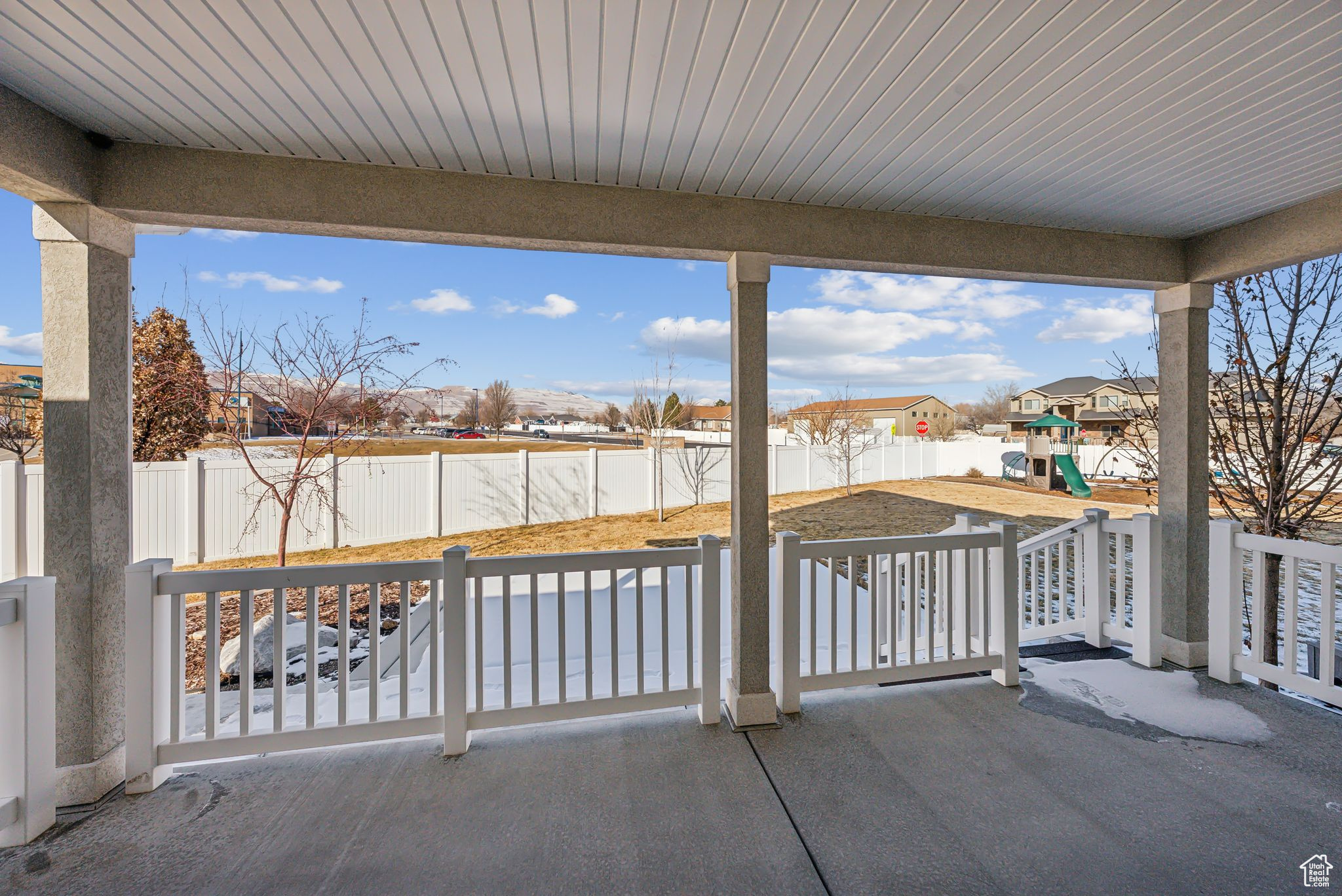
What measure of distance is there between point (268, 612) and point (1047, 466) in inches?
545

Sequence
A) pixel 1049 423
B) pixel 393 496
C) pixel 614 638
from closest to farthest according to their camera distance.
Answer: pixel 614 638
pixel 393 496
pixel 1049 423

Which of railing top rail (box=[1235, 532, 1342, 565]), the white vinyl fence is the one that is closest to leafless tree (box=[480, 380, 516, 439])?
the white vinyl fence

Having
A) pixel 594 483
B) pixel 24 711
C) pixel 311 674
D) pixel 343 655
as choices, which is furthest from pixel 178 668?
pixel 594 483

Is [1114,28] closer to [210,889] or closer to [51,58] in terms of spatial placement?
[51,58]

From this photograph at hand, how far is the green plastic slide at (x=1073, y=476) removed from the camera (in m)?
11.0

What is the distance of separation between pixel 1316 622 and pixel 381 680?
763 centimetres

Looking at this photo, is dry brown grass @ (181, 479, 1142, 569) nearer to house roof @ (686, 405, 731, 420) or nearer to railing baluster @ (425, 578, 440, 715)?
house roof @ (686, 405, 731, 420)

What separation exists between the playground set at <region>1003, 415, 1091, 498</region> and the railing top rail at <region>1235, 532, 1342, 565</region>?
30.1ft

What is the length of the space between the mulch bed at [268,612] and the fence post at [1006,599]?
411 centimetres

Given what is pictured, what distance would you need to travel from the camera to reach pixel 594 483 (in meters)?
8.68

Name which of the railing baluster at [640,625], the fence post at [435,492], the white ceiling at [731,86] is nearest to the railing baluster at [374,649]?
the railing baluster at [640,625]

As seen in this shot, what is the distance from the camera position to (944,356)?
2109 cm

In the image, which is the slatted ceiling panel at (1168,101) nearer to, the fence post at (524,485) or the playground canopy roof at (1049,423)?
the fence post at (524,485)

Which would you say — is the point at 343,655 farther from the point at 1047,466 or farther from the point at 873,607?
the point at 1047,466
